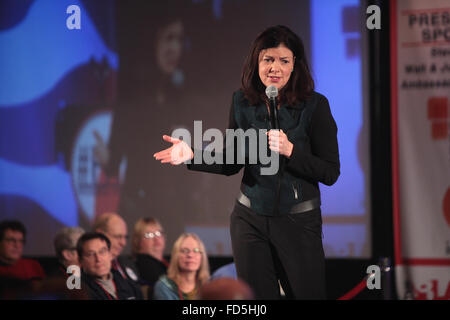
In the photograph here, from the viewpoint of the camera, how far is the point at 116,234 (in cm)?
480

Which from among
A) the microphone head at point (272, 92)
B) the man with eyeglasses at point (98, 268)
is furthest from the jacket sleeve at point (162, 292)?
the microphone head at point (272, 92)

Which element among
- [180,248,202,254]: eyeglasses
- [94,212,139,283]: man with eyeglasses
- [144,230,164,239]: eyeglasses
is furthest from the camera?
[144,230,164,239]: eyeglasses

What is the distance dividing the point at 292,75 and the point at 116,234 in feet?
9.98

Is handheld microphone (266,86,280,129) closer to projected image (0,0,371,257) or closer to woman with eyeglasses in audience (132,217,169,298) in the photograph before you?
woman with eyeglasses in audience (132,217,169,298)

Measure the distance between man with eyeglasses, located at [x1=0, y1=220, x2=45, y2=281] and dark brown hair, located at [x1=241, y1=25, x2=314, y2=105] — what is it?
9.64ft

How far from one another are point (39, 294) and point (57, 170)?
3.70 meters

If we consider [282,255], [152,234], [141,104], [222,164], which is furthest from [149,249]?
[282,255]

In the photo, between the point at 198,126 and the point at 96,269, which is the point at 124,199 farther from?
the point at 96,269

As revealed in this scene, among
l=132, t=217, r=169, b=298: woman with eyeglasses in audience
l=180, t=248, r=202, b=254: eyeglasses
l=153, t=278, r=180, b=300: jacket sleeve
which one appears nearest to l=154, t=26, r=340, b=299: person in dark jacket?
l=153, t=278, r=180, b=300: jacket sleeve

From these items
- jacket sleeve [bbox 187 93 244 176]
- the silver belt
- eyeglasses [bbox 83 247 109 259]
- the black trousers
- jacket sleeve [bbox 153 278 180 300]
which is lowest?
jacket sleeve [bbox 153 278 180 300]

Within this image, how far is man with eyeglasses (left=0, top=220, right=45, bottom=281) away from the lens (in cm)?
448

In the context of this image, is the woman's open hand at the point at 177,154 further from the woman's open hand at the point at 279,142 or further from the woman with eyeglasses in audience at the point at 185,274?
the woman with eyeglasses in audience at the point at 185,274

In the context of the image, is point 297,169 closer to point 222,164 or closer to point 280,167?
point 280,167

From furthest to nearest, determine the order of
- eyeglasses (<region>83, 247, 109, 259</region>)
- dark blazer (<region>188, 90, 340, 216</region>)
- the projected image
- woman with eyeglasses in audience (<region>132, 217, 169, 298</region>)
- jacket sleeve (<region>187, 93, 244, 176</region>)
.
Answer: the projected image → woman with eyeglasses in audience (<region>132, 217, 169, 298</region>) → eyeglasses (<region>83, 247, 109, 259</region>) → jacket sleeve (<region>187, 93, 244, 176</region>) → dark blazer (<region>188, 90, 340, 216</region>)
